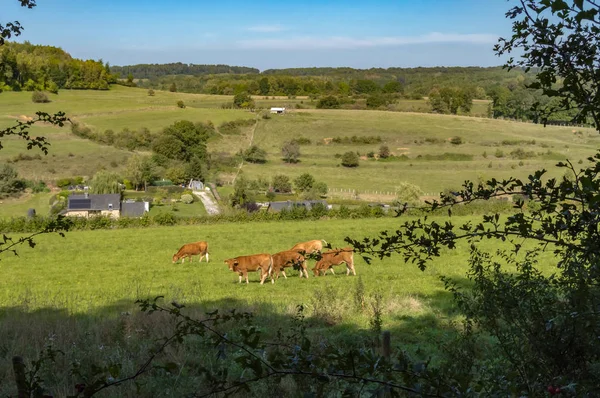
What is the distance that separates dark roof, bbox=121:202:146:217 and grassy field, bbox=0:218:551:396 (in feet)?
33.3

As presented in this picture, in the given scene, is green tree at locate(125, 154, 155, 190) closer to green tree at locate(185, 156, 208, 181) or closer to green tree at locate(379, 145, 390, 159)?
green tree at locate(185, 156, 208, 181)

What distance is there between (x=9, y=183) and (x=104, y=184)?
9231mm

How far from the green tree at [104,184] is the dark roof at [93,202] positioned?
3.69m

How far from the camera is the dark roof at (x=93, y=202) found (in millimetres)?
46438

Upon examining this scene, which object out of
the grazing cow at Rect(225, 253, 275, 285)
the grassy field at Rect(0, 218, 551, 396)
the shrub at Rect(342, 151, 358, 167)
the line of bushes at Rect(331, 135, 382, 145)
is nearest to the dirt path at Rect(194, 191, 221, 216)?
the grassy field at Rect(0, 218, 551, 396)

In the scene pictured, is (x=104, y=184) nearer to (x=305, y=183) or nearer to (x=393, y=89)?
(x=305, y=183)

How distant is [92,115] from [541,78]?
98554 millimetres

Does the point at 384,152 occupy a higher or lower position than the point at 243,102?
lower

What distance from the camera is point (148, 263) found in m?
25.5

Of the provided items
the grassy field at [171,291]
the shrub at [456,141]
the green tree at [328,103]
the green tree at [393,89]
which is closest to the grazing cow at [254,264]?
the grassy field at [171,291]

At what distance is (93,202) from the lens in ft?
154

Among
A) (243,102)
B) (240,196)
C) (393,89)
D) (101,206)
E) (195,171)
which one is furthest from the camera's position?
(393,89)

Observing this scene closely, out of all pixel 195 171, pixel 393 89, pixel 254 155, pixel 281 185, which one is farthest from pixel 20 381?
pixel 393 89

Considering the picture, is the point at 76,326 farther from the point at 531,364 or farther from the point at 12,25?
the point at 531,364
